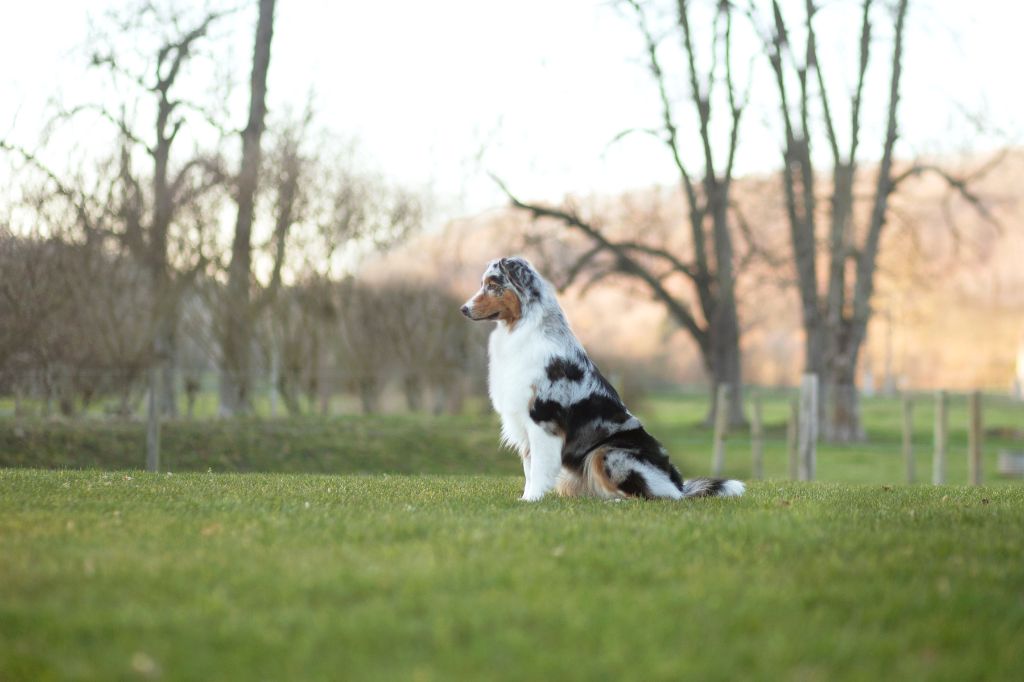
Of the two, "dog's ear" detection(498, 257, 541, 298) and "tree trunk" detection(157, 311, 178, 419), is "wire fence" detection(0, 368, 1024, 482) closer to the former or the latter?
"tree trunk" detection(157, 311, 178, 419)

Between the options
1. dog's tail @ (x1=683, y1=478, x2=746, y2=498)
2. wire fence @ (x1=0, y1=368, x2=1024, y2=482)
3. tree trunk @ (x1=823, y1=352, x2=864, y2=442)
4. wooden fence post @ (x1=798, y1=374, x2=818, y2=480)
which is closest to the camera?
dog's tail @ (x1=683, y1=478, x2=746, y2=498)

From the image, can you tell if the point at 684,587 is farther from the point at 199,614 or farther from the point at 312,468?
the point at 312,468

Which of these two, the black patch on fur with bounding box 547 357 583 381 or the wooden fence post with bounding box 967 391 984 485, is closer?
the black patch on fur with bounding box 547 357 583 381

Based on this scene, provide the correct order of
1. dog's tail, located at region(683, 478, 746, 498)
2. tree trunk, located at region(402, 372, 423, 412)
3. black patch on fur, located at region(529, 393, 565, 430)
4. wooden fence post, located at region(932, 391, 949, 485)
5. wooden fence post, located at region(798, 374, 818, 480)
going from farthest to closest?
tree trunk, located at region(402, 372, 423, 412) < wooden fence post, located at region(932, 391, 949, 485) < wooden fence post, located at region(798, 374, 818, 480) < dog's tail, located at region(683, 478, 746, 498) < black patch on fur, located at region(529, 393, 565, 430)

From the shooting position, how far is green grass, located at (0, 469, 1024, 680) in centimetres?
418

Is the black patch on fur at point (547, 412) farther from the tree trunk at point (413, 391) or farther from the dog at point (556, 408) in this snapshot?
the tree trunk at point (413, 391)

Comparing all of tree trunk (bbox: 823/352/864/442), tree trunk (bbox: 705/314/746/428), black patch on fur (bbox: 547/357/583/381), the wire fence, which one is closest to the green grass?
black patch on fur (bbox: 547/357/583/381)

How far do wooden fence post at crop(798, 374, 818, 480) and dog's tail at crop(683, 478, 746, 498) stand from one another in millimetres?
7437

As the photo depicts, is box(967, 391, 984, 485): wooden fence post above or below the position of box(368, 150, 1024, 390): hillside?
below

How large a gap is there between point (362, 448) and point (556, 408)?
12.1 m

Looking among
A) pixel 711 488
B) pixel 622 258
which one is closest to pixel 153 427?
pixel 711 488

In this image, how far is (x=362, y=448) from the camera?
2033 centimetres

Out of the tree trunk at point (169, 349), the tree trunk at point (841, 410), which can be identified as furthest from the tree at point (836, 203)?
the tree trunk at point (169, 349)

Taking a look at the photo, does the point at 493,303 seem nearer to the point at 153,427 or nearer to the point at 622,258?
the point at 153,427
